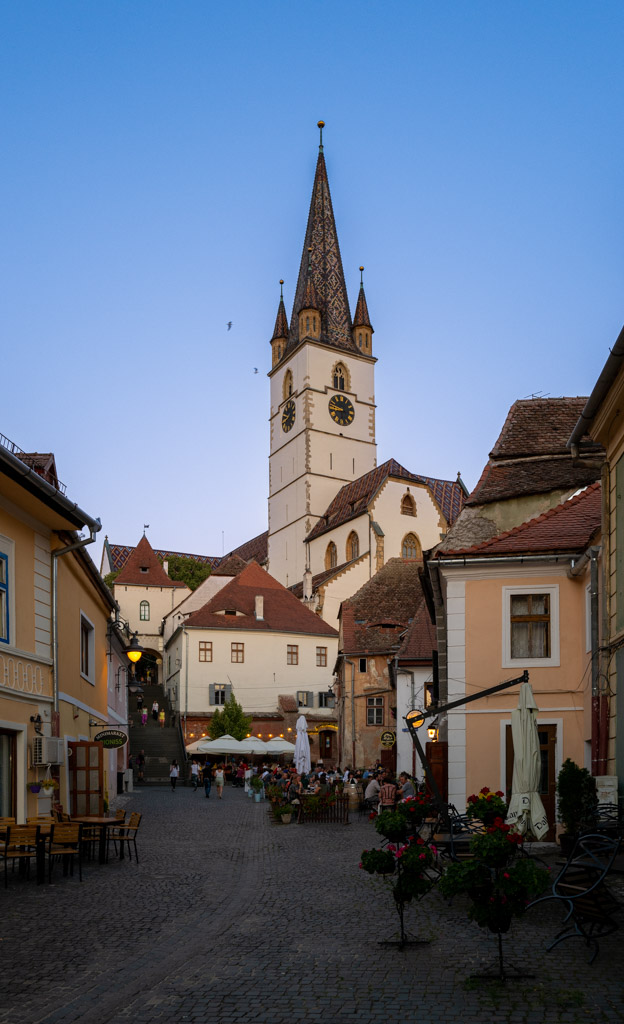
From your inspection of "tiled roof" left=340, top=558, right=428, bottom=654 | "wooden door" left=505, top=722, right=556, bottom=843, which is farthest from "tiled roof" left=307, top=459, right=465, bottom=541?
"wooden door" left=505, top=722, right=556, bottom=843

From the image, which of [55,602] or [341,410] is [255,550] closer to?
[341,410]

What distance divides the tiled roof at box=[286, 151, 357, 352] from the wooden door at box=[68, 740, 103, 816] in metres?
78.8

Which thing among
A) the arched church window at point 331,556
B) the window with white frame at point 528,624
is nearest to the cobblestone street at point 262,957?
the window with white frame at point 528,624

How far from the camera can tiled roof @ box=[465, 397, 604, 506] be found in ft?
73.7

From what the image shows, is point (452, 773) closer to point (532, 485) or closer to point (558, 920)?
point (532, 485)

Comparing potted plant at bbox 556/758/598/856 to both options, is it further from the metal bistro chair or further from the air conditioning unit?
the air conditioning unit

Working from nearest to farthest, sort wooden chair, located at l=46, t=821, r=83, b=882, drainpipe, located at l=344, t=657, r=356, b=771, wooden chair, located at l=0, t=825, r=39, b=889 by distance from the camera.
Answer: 1. wooden chair, located at l=0, t=825, r=39, b=889
2. wooden chair, located at l=46, t=821, r=83, b=882
3. drainpipe, located at l=344, t=657, r=356, b=771

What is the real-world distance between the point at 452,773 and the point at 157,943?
991cm

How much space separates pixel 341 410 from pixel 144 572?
899 inches

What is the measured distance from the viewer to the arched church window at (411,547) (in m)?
80.9

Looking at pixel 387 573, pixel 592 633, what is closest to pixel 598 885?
pixel 592 633

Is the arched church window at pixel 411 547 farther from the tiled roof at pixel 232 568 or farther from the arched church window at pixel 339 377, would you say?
the arched church window at pixel 339 377

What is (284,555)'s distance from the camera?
9362 centimetres

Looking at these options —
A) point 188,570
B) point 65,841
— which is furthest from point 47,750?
point 188,570
